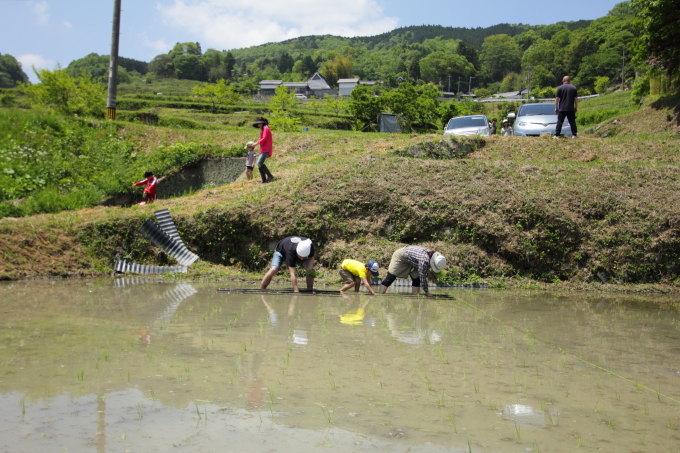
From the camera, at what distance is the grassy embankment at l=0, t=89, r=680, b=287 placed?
12445mm

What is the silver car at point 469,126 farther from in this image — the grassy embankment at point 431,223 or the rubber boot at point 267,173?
the rubber boot at point 267,173

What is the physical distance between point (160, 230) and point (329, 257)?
401 centimetres

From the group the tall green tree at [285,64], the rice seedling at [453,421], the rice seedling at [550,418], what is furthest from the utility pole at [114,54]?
the tall green tree at [285,64]

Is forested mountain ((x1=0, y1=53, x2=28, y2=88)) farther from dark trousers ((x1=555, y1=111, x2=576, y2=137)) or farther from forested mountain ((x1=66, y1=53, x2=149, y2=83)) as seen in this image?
dark trousers ((x1=555, y1=111, x2=576, y2=137))

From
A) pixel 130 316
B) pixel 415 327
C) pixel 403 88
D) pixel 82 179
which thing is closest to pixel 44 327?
pixel 130 316

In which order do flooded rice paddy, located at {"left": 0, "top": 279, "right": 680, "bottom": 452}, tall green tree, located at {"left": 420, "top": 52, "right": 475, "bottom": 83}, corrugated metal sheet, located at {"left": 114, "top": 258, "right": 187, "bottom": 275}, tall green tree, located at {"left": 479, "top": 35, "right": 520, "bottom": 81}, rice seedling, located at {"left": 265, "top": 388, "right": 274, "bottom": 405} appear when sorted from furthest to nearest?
tall green tree, located at {"left": 479, "top": 35, "right": 520, "bottom": 81} < tall green tree, located at {"left": 420, "top": 52, "right": 475, "bottom": 83} < corrugated metal sheet, located at {"left": 114, "top": 258, "right": 187, "bottom": 275} < rice seedling, located at {"left": 265, "top": 388, "right": 274, "bottom": 405} < flooded rice paddy, located at {"left": 0, "top": 279, "right": 680, "bottom": 452}

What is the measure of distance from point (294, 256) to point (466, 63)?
476 ft

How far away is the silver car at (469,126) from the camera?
1941 centimetres

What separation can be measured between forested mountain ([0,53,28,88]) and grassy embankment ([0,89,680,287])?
119 metres

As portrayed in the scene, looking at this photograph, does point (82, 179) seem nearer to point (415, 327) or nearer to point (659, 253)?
point (415, 327)

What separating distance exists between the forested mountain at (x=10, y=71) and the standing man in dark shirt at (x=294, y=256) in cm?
12312

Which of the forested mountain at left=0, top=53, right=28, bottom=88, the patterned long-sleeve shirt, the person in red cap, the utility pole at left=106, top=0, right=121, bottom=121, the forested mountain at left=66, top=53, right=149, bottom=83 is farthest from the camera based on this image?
the forested mountain at left=66, top=53, right=149, bottom=83

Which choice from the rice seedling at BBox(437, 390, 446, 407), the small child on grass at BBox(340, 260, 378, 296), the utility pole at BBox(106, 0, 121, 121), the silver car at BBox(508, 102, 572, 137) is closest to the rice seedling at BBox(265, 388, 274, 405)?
the rice seedling at BBox(437, 390, 446, 407)

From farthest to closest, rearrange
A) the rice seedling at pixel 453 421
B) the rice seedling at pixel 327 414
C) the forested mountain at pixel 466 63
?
1. the forested mountain at pixel 466 63
2. the rice seedling at pixel 327 414
3. the rice seedling at pixel 453 421
